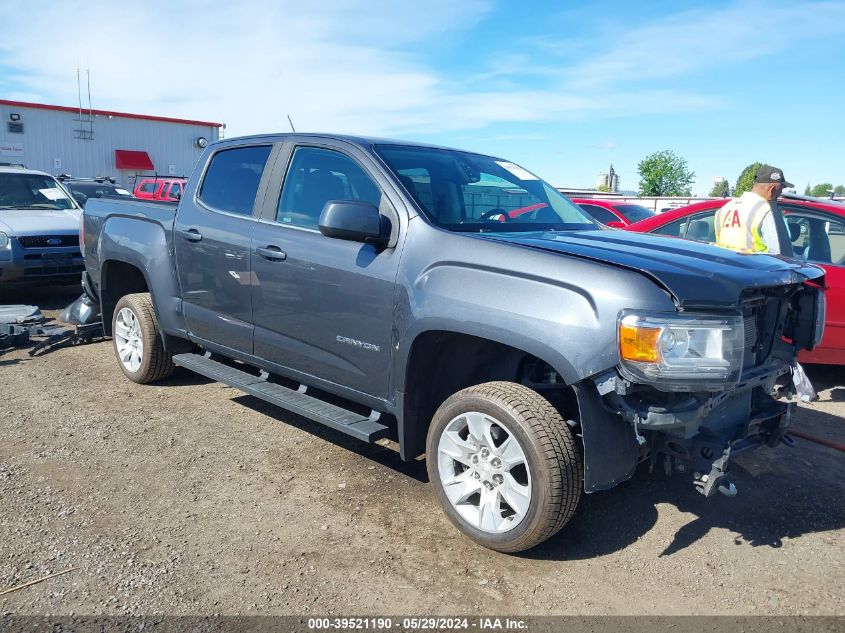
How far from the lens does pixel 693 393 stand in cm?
294

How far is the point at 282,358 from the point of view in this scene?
14.2ft

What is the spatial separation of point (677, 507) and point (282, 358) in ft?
7.93

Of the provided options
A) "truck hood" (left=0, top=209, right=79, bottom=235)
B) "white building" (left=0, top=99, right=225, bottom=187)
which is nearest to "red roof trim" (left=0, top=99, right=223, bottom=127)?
"white building" (left=0, top=99, right=225, bottom=187)

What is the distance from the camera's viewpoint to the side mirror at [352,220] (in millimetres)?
3529

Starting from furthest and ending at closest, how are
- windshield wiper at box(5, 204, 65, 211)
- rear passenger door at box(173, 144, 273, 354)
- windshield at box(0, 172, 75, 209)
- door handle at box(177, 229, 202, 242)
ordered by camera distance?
windshield at box(0, 172, 75, 209) → windshield wiper at box(5, 204, 65, 211) → door handle at box(177, 229, 202, 242) → rear passenger door at box(173, 144, 273, 354)

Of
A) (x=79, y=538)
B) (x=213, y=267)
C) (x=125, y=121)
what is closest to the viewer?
(x=79, y=538)

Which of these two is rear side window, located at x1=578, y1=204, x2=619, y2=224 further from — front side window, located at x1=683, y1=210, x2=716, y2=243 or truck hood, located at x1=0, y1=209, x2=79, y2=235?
truck hood, located at x1=0, y1=209, x2=79, y2=235

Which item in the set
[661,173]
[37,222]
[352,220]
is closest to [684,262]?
[352,220]

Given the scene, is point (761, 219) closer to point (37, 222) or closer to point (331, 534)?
point (331, 534)

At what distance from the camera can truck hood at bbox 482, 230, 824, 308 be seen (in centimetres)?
290

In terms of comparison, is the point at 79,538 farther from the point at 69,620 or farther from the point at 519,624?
the point at 519,624

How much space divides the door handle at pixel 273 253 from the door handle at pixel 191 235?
742mm

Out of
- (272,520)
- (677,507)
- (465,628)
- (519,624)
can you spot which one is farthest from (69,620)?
(677,507)

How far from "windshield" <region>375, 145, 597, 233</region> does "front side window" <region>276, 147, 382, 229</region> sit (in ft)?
0.66
